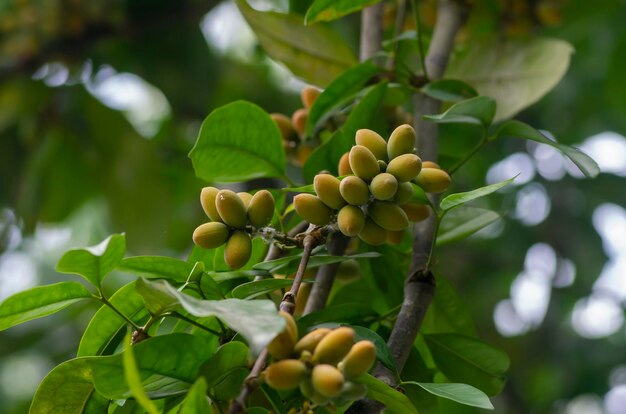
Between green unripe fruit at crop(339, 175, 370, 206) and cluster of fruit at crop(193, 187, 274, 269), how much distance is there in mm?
54

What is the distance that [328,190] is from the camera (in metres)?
0.54

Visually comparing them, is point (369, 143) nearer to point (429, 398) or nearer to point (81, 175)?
point (429, 398)

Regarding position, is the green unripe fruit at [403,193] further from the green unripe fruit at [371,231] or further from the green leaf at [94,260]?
the green leaf at [94,260]

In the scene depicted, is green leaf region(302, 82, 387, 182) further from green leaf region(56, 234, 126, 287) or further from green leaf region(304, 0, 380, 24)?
green leaf region(56, 234, 126, 287)

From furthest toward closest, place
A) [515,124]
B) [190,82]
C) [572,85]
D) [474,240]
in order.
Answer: [474,240] < [572,85] < [190,82] < [515,124]

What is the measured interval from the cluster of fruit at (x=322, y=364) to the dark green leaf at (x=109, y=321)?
162mm

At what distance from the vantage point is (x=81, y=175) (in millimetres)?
1764

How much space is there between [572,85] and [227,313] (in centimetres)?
173

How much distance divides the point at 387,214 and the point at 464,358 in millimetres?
191

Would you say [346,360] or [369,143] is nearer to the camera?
[346,360]

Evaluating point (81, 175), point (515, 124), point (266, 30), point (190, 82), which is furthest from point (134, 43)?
point (515, 124)

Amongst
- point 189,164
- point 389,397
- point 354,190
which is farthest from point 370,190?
point 189,164

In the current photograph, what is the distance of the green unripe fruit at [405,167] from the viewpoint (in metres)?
0.54

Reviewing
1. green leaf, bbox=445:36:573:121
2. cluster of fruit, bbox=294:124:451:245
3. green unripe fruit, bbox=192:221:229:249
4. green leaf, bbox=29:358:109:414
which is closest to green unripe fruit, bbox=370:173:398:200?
cluster of fruit, bbox=294:124:451:245
